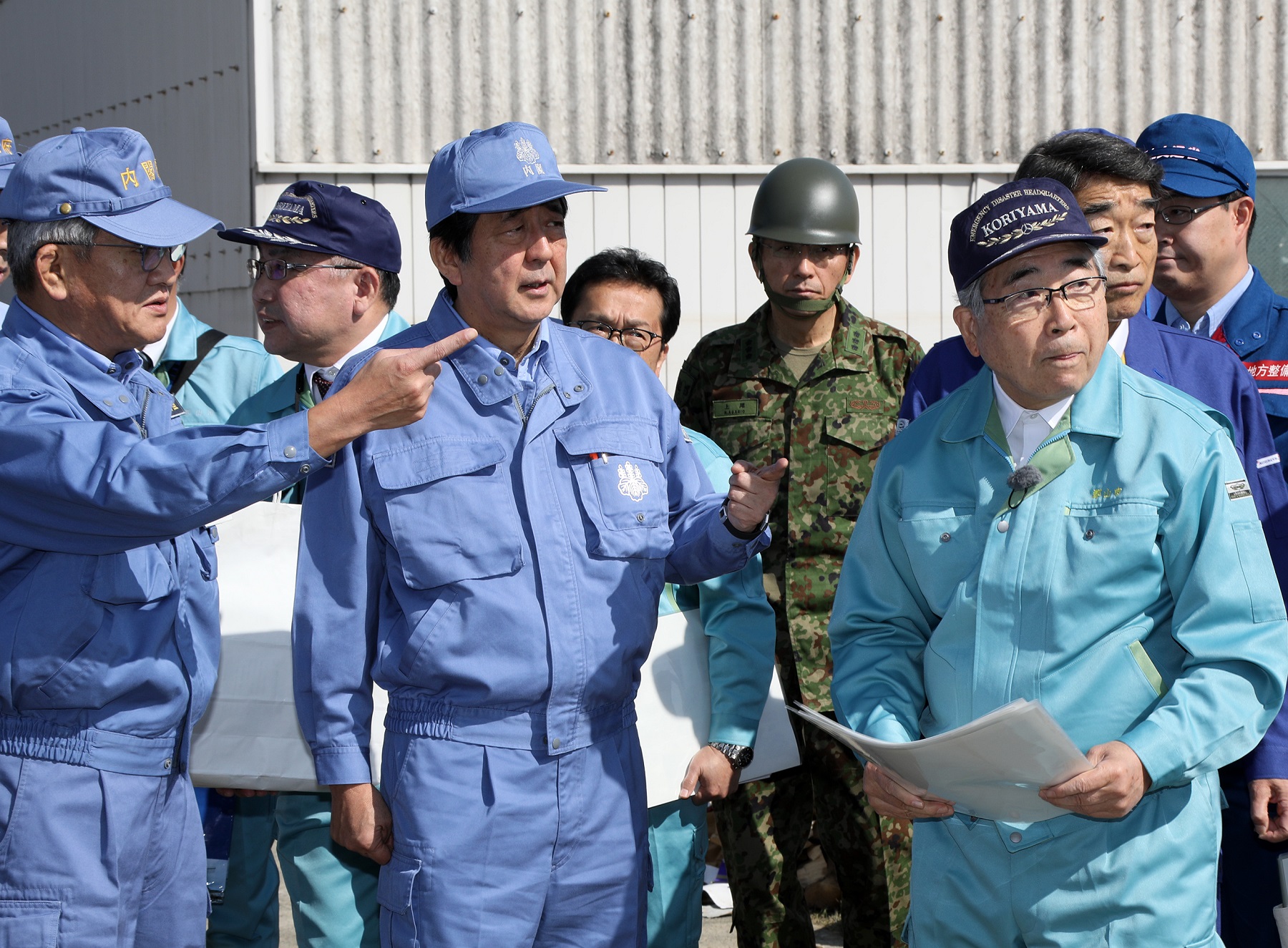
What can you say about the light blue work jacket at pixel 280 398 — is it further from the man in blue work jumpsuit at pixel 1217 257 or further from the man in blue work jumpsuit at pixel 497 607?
the man in blue work jumpsuit at pixel 1217 257

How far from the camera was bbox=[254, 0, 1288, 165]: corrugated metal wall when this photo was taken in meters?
7.24

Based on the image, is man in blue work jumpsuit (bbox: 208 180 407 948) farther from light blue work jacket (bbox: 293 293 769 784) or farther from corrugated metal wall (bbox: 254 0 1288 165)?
corrugated metal wall (bbox: 254 0 1288 165)

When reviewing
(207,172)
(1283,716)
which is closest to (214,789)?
(1283,716)

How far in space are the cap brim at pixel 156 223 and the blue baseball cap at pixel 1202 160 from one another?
8.28 feet

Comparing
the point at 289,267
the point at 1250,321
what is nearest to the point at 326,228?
the point at 289,267

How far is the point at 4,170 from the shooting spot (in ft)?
14.2

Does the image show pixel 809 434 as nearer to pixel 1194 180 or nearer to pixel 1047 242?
pixel 1194 180

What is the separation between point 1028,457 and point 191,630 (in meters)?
1.82

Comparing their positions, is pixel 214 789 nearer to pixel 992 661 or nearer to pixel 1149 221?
pixel 992 661

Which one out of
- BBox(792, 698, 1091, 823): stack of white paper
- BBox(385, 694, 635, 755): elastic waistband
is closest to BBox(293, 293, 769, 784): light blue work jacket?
BBox(385, 694, 635, 755): elastic waistband

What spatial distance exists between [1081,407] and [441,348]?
1.21 m

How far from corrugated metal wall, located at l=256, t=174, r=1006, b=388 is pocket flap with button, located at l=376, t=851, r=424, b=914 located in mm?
4952

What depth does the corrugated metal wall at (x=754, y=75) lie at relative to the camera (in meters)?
7.24

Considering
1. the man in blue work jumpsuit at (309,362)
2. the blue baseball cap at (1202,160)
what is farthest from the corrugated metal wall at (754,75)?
the blue baseball cap at (1202,160)
